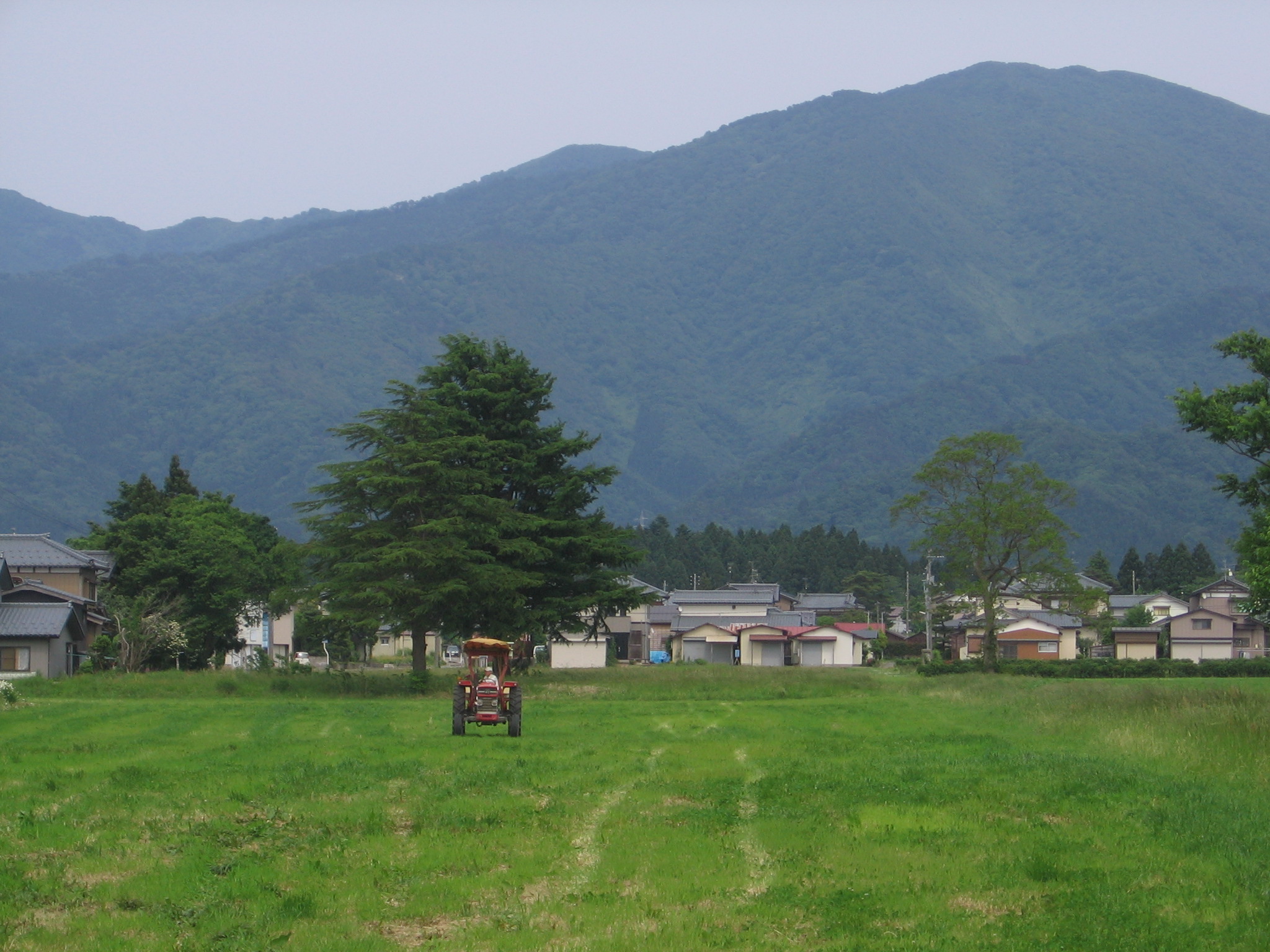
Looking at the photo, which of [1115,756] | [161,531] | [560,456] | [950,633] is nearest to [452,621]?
[560,456]

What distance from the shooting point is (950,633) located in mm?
96812

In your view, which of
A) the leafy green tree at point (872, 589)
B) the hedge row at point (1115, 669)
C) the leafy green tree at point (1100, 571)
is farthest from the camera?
the leafy green tree at point (1100, 571)

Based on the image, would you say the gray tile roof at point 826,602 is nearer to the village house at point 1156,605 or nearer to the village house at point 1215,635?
the village house at point 1156,605

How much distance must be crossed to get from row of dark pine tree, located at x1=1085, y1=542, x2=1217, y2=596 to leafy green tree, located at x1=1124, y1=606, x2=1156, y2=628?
3203cm

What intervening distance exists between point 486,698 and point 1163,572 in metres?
133

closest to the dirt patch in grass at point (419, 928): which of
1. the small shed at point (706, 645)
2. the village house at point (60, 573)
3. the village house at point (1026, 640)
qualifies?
the village house at point (60, 573)

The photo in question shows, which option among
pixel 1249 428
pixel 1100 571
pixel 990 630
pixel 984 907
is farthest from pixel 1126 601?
pixel 984 907

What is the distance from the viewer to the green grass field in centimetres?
1038

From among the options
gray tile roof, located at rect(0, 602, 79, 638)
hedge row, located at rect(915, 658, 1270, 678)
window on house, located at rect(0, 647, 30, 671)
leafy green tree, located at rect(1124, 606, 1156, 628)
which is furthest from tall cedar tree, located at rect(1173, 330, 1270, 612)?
leafy green tree, located at rect(1124, 606, 1156, 628)

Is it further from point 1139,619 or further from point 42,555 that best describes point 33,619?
point 1139,619

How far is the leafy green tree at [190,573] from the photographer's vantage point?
6016 centimetres

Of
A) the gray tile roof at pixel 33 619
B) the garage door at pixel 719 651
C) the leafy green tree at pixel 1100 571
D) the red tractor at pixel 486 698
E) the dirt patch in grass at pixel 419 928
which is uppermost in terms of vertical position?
the leafy green tree at pixel 1100 571

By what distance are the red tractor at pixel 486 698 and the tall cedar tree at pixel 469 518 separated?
57.7 ft

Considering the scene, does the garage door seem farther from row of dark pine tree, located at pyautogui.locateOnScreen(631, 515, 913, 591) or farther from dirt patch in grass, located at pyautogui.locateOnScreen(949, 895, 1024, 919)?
dirt patch in grass, located at pyautogui.locateOnScreen(949, 895, 1024, 919)
